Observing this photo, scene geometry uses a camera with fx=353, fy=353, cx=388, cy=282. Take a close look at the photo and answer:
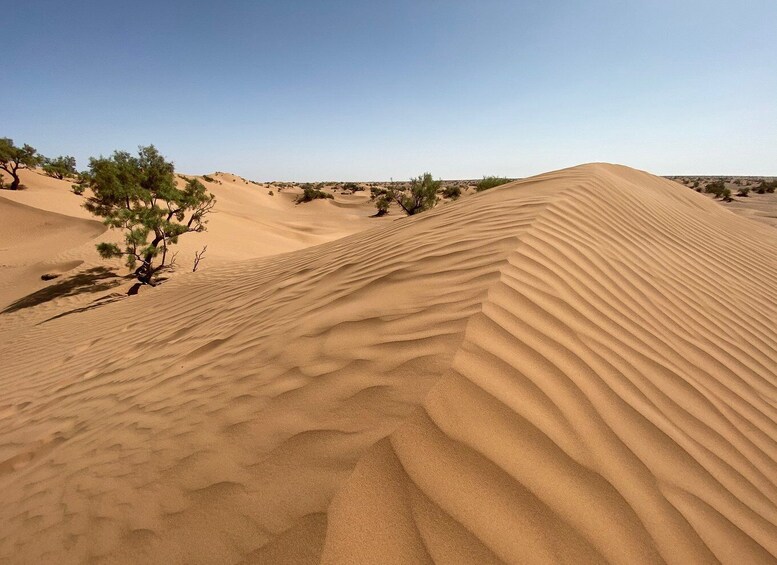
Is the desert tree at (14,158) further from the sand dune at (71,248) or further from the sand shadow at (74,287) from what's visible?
the sand shadow at (74,287)

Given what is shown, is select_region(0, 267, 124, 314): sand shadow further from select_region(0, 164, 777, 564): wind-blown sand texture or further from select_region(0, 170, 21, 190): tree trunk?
select_region(0, 170, 21, 190): tree trunk

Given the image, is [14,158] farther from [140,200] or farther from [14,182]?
[140,200]

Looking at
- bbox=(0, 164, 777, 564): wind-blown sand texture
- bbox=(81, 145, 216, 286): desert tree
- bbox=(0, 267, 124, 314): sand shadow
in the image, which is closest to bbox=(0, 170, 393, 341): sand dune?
bbox=(0, 267, 124, 314): sand shadow

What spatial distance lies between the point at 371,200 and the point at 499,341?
105ft

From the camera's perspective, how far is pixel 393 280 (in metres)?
2.67

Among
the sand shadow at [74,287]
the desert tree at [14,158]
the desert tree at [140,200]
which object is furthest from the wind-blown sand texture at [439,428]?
the desert tree at [14,158]

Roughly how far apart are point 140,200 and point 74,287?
8.47 feet

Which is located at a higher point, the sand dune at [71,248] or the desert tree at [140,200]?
the desert tree at [140,200]

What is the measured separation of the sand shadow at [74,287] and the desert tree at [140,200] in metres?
0.66

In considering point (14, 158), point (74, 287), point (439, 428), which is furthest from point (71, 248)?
point (14, 158)

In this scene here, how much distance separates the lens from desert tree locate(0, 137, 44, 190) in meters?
21.7

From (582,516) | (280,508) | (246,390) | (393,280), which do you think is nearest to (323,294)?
(393,280)

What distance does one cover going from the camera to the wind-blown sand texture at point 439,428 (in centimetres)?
107

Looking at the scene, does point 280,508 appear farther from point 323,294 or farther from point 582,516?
point 323,294
